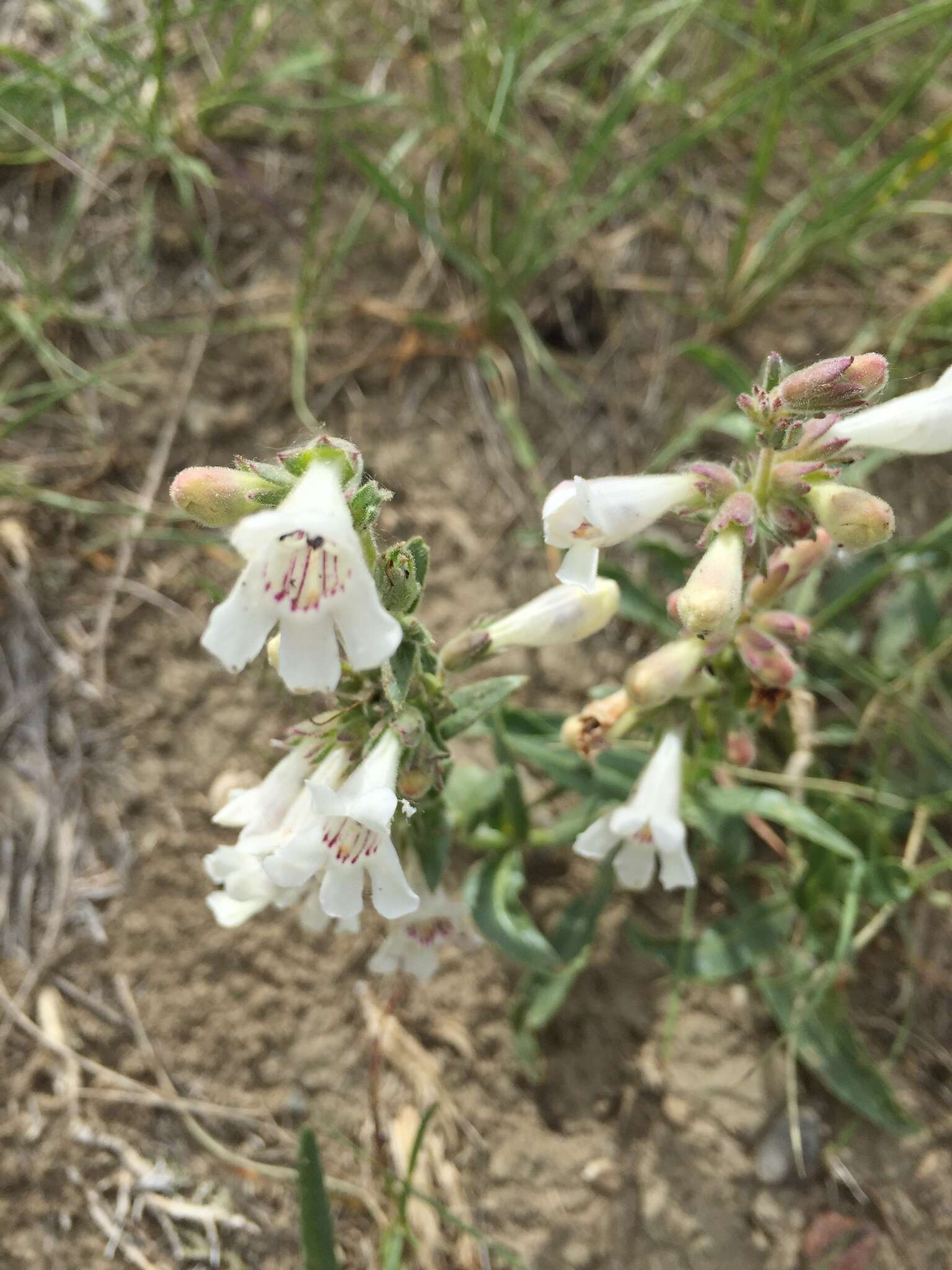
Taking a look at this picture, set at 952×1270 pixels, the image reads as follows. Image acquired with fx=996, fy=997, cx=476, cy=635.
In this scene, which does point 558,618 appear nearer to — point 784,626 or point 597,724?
point 597,724

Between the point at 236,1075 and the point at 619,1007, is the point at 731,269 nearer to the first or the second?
the point at 619,1007

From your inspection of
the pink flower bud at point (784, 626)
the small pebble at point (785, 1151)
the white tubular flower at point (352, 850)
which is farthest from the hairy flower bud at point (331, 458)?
the small pebble at point (785, 1151)

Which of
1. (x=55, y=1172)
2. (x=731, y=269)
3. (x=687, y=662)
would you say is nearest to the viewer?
(x=687, y=662)

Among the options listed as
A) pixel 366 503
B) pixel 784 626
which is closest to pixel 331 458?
pixel 366 503

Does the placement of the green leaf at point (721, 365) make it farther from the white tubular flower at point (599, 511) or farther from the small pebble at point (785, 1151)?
the small pebble at point (785, 1151)

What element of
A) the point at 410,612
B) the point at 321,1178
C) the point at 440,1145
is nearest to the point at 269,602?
the point at 410,612

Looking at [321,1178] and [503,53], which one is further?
[503,53]

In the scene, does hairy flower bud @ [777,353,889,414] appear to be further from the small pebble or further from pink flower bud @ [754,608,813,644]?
the small pebble
